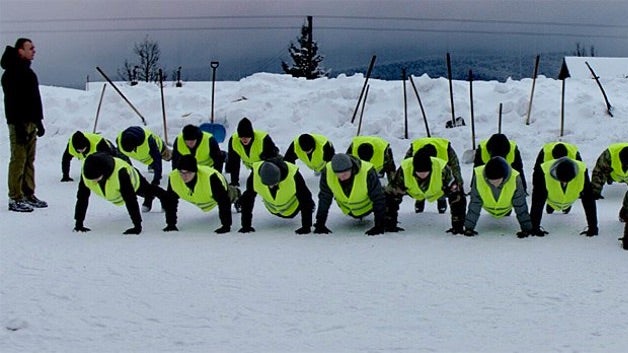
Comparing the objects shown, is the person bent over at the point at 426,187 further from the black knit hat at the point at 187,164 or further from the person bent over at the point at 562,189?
the black knit hat at the point at 187,164

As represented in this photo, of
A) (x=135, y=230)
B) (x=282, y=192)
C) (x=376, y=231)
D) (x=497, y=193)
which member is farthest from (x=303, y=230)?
(x=497, y=193)

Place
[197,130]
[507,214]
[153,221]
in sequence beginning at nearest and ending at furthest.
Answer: [507,214], [153,221], [197,130]

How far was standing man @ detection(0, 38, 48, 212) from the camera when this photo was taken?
8.84 meters

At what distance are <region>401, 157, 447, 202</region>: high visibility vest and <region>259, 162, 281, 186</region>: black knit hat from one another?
1570 millimetres

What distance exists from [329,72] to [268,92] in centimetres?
2417

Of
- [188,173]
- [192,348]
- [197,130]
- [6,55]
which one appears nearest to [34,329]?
[192,348]

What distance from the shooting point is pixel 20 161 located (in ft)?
29.3

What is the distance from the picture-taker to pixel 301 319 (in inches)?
189

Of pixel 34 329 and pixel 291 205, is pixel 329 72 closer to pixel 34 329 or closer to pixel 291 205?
pixel 291 205

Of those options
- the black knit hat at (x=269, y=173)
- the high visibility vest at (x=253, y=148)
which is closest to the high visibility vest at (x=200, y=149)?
the high visibility vest at (x=253, y=148)

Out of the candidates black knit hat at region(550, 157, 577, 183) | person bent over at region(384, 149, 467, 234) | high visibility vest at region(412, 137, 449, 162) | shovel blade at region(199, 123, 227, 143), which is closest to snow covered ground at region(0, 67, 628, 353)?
person bent over at region(384, 149, 467, 234)

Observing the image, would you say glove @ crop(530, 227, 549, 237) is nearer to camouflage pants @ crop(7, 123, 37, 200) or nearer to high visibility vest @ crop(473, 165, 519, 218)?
high visibility vest @ crop(473, 165, 519, 218)

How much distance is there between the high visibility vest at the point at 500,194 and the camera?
24.5ft

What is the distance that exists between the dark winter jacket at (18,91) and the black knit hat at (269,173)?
3511 mm
